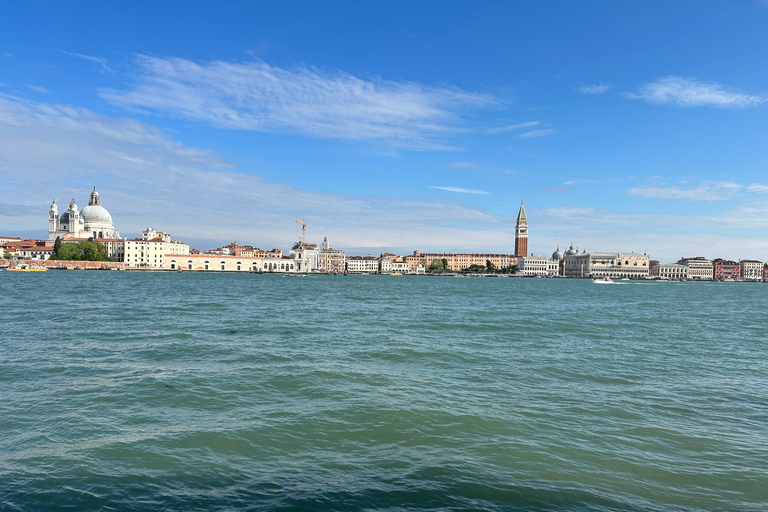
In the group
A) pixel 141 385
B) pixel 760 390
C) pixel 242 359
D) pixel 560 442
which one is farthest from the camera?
pixel 242 359

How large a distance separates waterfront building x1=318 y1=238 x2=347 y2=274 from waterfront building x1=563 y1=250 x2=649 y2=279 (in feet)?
209

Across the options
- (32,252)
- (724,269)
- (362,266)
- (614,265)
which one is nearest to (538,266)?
(614,265)

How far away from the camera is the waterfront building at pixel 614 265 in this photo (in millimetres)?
128375

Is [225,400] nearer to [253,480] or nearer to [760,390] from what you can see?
[253,480]

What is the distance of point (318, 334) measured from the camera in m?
14.4

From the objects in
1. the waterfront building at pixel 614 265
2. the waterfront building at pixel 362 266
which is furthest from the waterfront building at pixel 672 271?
the waterfront building at pixel 362 266

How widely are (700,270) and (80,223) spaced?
153 meters

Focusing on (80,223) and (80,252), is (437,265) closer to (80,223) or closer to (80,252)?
(80,252)

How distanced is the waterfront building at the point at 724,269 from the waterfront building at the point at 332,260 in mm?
99201

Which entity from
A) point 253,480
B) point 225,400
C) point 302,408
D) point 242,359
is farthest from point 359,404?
point 242,359

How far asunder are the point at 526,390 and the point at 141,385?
6.22 meters

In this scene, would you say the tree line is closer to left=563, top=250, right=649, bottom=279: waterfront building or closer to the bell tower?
left=563, top=250, right=649, bottom=279: waterfront building

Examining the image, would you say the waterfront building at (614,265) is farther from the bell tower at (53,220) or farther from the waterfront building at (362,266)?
the bell tower at (53,220)

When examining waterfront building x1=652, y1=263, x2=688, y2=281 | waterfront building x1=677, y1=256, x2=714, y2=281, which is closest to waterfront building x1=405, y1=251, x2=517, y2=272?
waterfront building x1=652, y1=263, x2=688, y2=281
